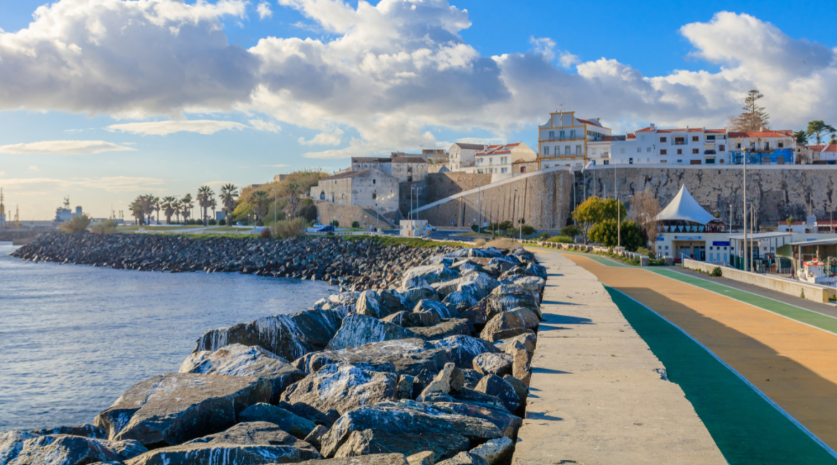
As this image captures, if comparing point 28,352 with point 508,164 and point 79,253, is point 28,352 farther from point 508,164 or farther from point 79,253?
point 508,164

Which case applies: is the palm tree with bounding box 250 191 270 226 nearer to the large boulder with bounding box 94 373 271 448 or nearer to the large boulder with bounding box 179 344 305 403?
the large boulder with bounding box 179 344 305 403

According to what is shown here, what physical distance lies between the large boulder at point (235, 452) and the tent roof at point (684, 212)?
5237cm

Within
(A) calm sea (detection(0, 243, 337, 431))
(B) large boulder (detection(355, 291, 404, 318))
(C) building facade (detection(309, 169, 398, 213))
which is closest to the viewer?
(B) large boulder (detection(355, 291, 404, 318))

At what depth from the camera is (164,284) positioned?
141 ft

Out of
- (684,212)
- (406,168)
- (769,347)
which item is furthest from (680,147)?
(769,347)

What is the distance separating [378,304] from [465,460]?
8953 mm

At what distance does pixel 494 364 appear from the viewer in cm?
810

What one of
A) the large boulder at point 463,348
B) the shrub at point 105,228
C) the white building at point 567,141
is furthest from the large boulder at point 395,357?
the shrub at point 105,228

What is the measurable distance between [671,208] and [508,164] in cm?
4325

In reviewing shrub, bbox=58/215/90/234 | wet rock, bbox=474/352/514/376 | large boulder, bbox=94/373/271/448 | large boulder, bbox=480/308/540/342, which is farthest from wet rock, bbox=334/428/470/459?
shrub, bbox=58/215/90/234

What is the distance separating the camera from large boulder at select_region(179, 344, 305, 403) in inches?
294

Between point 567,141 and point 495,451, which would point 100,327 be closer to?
point 495,451

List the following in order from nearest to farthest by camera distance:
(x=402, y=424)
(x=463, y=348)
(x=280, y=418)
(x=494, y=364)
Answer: (x=402, y=424), (x=280, y=418), (x=494, y=364), (x=463, y=348)

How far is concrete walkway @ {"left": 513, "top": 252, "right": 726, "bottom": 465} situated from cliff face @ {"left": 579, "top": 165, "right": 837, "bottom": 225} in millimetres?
72404
